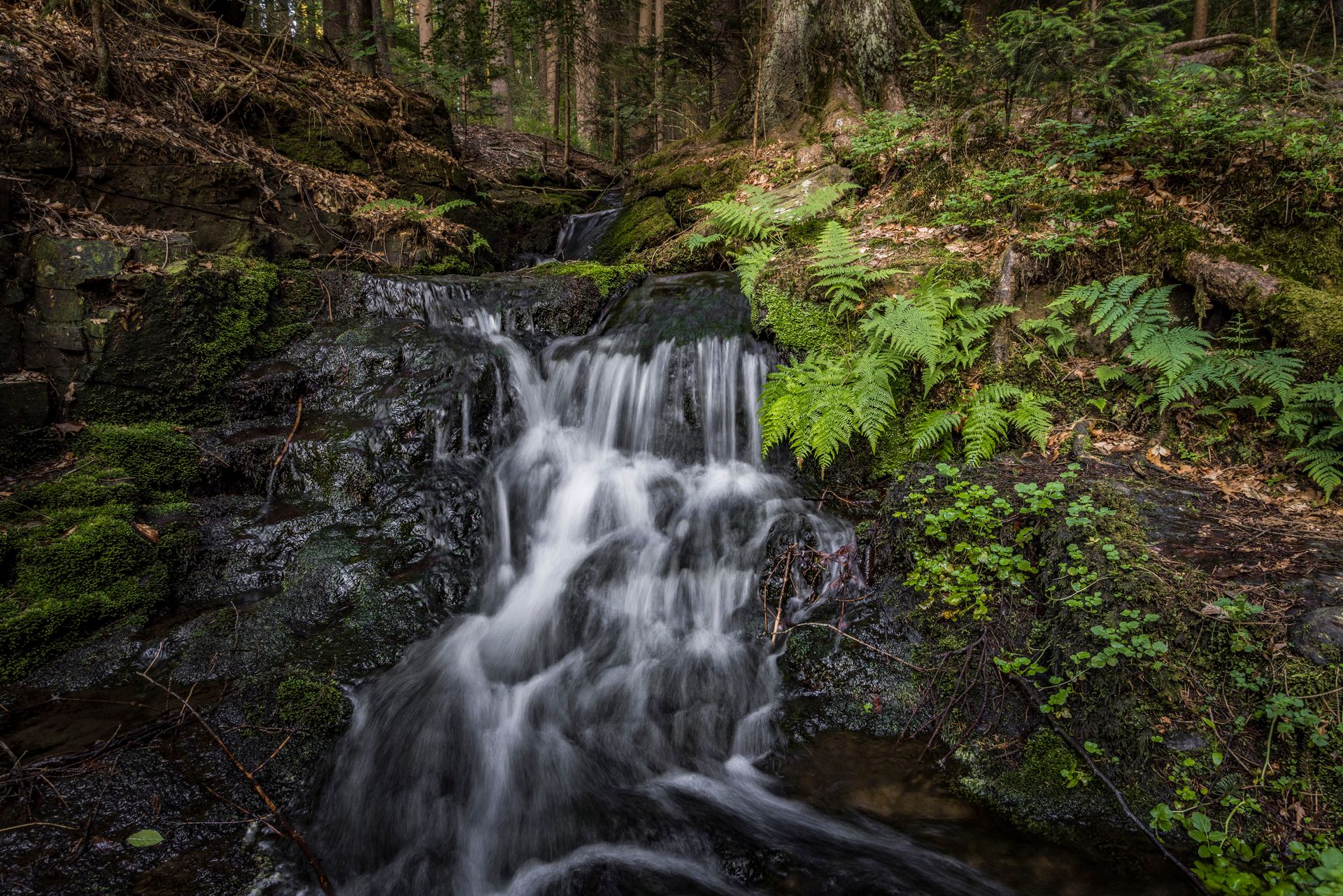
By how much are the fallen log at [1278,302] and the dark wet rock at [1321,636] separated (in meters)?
1.84

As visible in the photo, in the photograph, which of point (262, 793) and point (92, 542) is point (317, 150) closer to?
point (92, 542)

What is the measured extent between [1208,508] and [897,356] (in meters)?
2.06

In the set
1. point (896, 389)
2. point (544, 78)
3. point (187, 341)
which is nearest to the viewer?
point (896, 389)

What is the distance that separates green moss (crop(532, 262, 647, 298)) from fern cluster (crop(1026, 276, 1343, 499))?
173 inches

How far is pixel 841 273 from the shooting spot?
5.09 metres

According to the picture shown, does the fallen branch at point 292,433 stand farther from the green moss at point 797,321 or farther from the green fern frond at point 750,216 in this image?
the green fern frond at point 750,216

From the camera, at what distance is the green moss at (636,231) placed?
8391mm

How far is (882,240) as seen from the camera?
5824 mm

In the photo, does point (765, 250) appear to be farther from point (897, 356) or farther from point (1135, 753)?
point (1135, 753)

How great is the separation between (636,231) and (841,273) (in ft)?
14.7

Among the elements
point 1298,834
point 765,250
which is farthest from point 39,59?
point 1298,834

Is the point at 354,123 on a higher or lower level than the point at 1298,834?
higher

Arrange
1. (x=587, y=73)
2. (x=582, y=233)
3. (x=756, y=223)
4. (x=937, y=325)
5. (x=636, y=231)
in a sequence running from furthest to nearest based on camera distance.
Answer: (x=587, y=73) < (x=582, y=233) < (x=636, y=231) < (x=756, y=223) < (x=937, y=325)

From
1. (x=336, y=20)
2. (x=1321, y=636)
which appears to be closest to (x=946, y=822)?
(x=1321, y=636)
